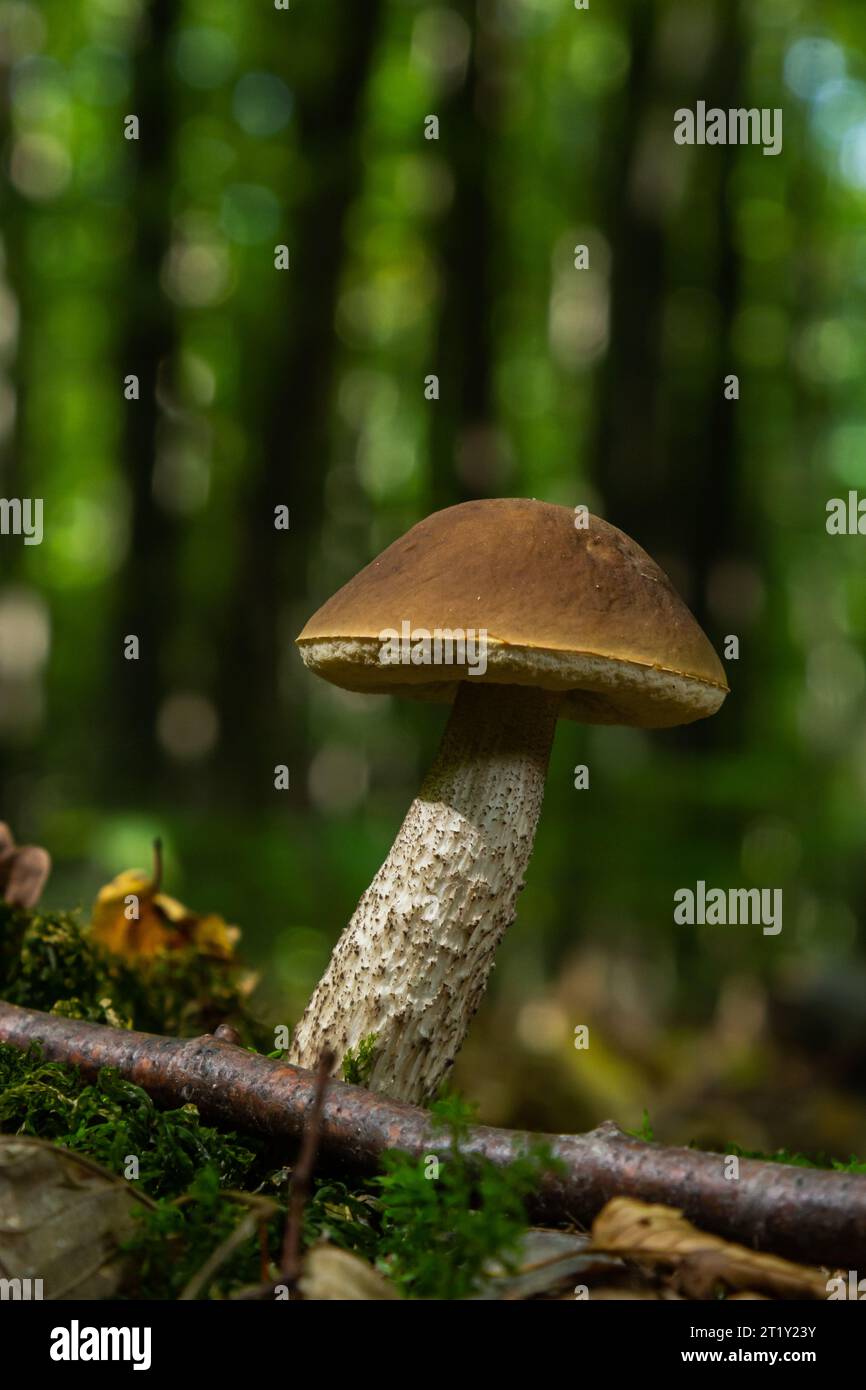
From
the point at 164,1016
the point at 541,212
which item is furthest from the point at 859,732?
the point at 164,1016

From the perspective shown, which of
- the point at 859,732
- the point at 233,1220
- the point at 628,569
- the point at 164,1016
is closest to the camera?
the point at 233,1220

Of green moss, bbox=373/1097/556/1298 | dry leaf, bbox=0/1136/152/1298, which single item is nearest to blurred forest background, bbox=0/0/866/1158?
green moss, bbox=373/1097/556/1298

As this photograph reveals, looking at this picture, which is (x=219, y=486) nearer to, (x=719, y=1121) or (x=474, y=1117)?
(x=719, y=1121)

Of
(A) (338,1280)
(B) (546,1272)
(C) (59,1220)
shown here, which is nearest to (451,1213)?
(B) (546,1272)

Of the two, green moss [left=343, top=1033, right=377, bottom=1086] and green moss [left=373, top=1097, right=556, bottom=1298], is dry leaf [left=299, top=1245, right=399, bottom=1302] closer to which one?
green moss [left=373, top=1097, right=556, bottom=1298]

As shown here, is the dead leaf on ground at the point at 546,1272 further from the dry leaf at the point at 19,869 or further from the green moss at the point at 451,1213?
the dry leaf at the point at 19,869
